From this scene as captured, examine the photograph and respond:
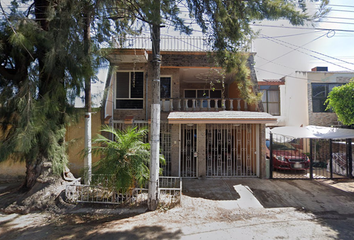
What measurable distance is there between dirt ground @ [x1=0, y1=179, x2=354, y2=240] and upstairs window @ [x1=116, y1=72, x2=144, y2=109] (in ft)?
15.4

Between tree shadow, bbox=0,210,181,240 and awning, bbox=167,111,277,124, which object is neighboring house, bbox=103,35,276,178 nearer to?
awning, bbox=167,111,277,124

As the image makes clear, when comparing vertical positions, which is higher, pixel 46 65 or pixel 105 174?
pixel 46 65

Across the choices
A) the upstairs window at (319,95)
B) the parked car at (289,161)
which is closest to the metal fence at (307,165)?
the parked car at (289,161)

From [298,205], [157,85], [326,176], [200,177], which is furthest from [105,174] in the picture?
[326,176]

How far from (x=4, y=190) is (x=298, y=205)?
9.18 metres

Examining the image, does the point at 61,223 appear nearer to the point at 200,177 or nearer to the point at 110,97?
the point at 200,177

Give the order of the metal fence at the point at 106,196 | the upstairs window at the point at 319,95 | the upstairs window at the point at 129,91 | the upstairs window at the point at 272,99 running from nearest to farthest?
the metal fence at the point at 106,196 < the upstairs window at the point at 129,91 < the upstairs window at the point at 319,95 < the upstairs window at the point at 272,99

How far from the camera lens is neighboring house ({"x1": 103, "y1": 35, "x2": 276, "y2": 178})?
327 inches

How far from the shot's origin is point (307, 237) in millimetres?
4023

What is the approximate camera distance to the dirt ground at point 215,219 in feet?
13.6

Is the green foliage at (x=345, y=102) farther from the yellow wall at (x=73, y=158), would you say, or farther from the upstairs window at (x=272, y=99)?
the yellow wall at (x=73, y=158)

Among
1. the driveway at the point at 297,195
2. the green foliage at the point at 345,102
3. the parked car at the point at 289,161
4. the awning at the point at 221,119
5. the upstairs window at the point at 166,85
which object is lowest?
the driveway at the point at 297,195

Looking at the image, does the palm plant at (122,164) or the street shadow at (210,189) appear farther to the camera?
the street shadow at (210,189)

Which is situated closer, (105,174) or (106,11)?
(105,174)
